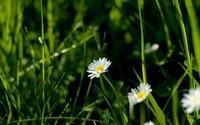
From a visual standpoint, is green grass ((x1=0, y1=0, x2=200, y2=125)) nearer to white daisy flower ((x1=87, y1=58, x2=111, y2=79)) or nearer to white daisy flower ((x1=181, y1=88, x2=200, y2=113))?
white daisy flower ((x1=87, y1=58, x2=111, y2=79))

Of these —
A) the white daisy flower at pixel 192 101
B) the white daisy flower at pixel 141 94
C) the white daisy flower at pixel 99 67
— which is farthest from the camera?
the white daisy flower at pixel 99 67

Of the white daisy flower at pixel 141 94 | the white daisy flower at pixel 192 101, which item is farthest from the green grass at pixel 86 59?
the white daisy flower at pixel 192 101

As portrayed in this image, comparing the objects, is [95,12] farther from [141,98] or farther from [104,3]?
[141,98]

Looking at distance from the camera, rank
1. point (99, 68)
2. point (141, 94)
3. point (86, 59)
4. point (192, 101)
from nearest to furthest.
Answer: point (192, 101) < point (141, 94) < point (99, 68) < point (86, 59)

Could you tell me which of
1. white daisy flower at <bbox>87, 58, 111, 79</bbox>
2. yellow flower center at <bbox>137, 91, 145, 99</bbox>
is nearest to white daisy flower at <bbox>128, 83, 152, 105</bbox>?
yellow flower center at <bbox>137, 91, 145, 99</bbox>

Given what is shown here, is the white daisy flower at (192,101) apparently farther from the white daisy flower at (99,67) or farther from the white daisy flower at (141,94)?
the white daisy flower at (99,67)

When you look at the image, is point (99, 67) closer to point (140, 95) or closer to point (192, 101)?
point (140, 95)

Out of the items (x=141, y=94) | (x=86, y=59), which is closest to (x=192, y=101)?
(x=141, y=94)

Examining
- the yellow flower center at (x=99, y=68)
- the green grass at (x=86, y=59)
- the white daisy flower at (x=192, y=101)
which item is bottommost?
the green grass at (x=86, y=59)
